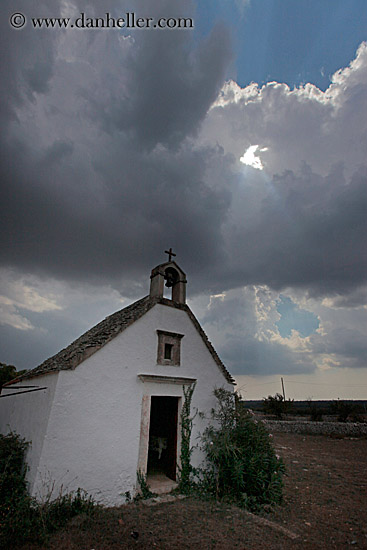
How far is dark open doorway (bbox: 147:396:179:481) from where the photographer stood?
859cm

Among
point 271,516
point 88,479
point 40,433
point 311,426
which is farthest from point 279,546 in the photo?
point 311,426

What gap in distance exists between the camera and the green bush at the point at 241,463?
25.0 ft

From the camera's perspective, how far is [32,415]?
718cm

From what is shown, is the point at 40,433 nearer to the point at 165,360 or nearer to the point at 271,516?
the point at 165,360

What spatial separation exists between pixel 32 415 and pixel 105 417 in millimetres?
1940

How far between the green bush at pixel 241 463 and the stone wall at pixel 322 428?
12.5 meters

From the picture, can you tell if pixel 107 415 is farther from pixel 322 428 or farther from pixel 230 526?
pixel 322 428

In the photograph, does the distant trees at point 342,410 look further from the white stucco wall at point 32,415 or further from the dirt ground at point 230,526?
the white stucco wall at point 32,415

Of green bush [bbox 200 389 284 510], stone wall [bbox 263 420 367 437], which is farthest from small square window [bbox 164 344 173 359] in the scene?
stone wall [bbox 263 420 367 437]

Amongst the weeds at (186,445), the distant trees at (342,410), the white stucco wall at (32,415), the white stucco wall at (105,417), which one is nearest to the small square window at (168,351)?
the white stucco wall at (105,417)

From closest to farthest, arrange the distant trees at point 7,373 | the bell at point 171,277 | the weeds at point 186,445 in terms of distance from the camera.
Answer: the weeds at point 186,445 < the bell at point 171,277 < the distant trees at point 7,373

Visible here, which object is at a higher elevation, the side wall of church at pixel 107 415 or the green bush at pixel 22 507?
the side wall of church at pixel 107 415

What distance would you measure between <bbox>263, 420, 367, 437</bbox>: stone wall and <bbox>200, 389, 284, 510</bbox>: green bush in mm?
12516

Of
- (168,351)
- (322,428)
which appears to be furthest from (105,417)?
(322,428)
